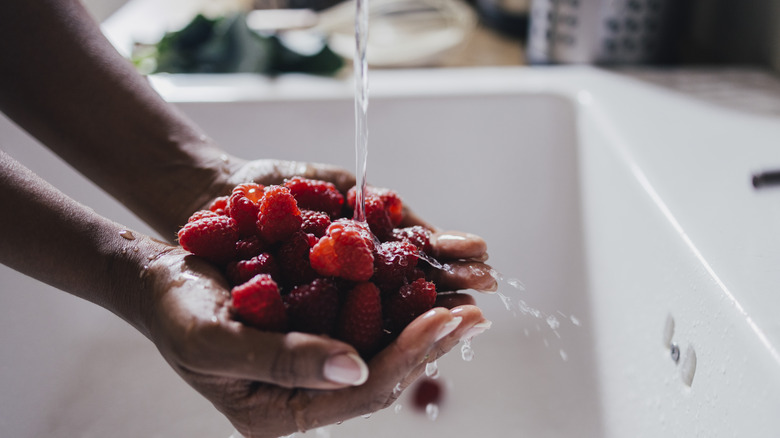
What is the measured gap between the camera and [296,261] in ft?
2.12

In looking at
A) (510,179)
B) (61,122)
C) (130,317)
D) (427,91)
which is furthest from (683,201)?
(61,122)

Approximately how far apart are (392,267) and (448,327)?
10 centimetres

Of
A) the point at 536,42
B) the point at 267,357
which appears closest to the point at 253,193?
the point at 267,357

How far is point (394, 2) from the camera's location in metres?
1.58

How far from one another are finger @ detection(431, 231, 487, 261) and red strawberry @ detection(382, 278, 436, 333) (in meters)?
0.11

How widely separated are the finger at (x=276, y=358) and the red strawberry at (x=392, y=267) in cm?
13

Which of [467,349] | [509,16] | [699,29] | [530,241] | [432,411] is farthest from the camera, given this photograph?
[509,16]

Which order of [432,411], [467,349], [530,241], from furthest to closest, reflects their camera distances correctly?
[530,241] → [432,411] → [467,349]

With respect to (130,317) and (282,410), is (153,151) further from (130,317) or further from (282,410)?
(282,410)

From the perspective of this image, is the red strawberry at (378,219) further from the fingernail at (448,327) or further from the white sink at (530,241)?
the white sink at (530,241)

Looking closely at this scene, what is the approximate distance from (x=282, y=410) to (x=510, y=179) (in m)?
0.68

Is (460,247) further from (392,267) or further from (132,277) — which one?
(132,277)

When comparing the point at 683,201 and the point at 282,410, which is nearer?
the point at 282,410

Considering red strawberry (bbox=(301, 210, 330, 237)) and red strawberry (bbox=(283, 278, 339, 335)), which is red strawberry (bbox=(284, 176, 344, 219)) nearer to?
red strawberry (bbox=(301, 210, 330, 237))
